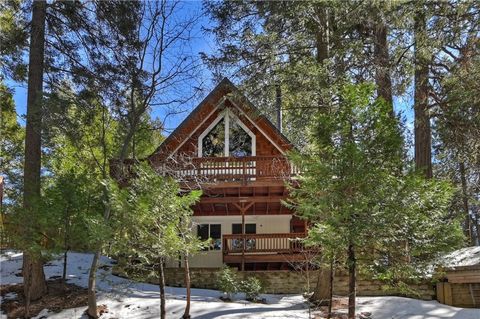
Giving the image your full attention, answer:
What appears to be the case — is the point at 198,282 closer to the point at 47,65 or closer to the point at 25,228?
the point at 25,228

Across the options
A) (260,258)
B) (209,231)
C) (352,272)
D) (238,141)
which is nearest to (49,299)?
(260,258)

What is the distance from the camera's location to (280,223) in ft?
56.2

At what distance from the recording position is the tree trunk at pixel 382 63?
11.8 m

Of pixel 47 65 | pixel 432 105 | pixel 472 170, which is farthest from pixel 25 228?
pixel 472 170

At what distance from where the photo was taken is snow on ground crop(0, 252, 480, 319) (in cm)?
1016

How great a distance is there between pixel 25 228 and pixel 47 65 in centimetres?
496

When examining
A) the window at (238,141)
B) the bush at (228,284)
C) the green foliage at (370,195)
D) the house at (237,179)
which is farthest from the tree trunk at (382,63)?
the bush at (228,284)

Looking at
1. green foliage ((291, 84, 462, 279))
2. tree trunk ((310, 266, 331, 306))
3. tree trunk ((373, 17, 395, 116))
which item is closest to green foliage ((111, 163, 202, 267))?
green foliage ((291, 84, 462, 279))

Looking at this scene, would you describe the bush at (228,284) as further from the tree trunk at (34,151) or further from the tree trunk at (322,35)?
the tree trunk at (322,35)

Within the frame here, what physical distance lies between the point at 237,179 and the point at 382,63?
5689 mm

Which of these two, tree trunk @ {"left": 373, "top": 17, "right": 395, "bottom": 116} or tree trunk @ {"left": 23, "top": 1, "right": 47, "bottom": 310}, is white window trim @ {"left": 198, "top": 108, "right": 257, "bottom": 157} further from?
tree trunk @ {"left": 23, "top": 1, "right": 47, "bottom": 310}

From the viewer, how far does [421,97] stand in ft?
43.2

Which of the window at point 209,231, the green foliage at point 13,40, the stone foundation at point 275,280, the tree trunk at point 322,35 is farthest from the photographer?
the window at point 209,231

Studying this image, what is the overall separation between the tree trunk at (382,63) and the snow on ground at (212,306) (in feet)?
16.9
